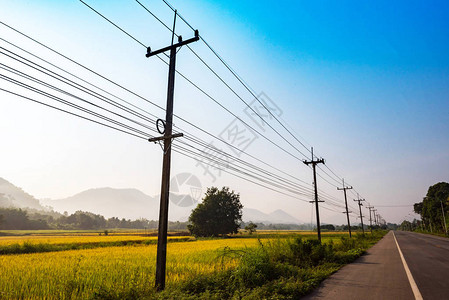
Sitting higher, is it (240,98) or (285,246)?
→ (240,98)

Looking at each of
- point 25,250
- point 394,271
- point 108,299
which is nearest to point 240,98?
point 108,299

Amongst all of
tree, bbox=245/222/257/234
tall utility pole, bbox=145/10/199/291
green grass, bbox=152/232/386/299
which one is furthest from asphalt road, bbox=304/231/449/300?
tree, bbox=245/222/257/234

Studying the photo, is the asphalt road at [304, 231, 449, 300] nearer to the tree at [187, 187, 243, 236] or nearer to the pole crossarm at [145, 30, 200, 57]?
the pole crossarm at [145, 30, 200, 57]

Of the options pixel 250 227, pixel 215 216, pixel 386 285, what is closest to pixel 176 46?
pixel 386 285

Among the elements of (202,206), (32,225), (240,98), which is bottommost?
(32,225)

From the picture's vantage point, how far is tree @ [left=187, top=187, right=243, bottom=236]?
61.7 metres

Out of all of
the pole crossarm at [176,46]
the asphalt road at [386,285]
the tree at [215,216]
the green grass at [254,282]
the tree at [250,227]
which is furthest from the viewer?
the tree at [250,227]

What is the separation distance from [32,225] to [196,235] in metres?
101

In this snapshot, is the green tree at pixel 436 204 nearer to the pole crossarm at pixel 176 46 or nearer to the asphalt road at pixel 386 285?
the asphalt road at pixel 386 285

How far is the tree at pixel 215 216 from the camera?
61.7 meters

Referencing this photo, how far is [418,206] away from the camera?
119000mm

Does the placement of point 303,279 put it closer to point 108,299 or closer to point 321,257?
Result: point 321,257

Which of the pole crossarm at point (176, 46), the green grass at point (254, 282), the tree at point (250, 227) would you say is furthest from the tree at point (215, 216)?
the pole crossarm at point (176, 46)

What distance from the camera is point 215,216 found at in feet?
205
